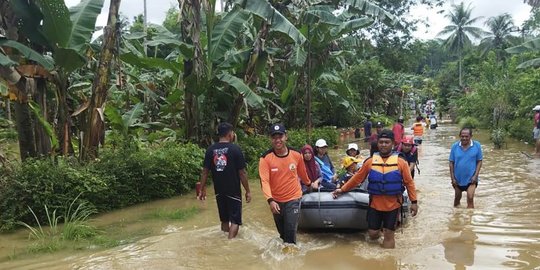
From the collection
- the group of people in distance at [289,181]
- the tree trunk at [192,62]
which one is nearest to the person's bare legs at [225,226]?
the group of people in distance at [289,181]

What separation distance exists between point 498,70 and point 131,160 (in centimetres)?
2613

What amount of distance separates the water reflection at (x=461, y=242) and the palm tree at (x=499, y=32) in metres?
46.6

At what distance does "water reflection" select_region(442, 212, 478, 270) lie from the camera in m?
5.46

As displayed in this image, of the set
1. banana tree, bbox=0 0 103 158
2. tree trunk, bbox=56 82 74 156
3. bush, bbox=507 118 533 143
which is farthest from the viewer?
bush, bbox=507 118 533 143

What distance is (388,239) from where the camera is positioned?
5.75m

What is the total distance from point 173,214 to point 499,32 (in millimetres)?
50192

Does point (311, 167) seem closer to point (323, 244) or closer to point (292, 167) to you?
point (323, 244)

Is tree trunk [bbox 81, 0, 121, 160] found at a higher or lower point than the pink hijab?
higher

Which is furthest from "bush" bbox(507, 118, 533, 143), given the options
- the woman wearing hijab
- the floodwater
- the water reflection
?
the woman wearing hijab

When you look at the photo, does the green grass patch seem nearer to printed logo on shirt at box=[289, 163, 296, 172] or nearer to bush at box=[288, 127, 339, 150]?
printed logo on shirt at box=[289, 163, 296, 172]

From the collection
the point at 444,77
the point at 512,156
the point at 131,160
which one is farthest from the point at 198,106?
the point at 444,77

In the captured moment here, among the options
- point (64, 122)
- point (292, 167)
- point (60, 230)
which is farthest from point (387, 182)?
point (64, 122)

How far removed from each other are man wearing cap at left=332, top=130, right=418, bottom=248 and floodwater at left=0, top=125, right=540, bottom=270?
485 millimetres

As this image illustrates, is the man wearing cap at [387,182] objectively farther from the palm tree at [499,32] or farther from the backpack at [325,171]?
the palm tree at [499,32]
